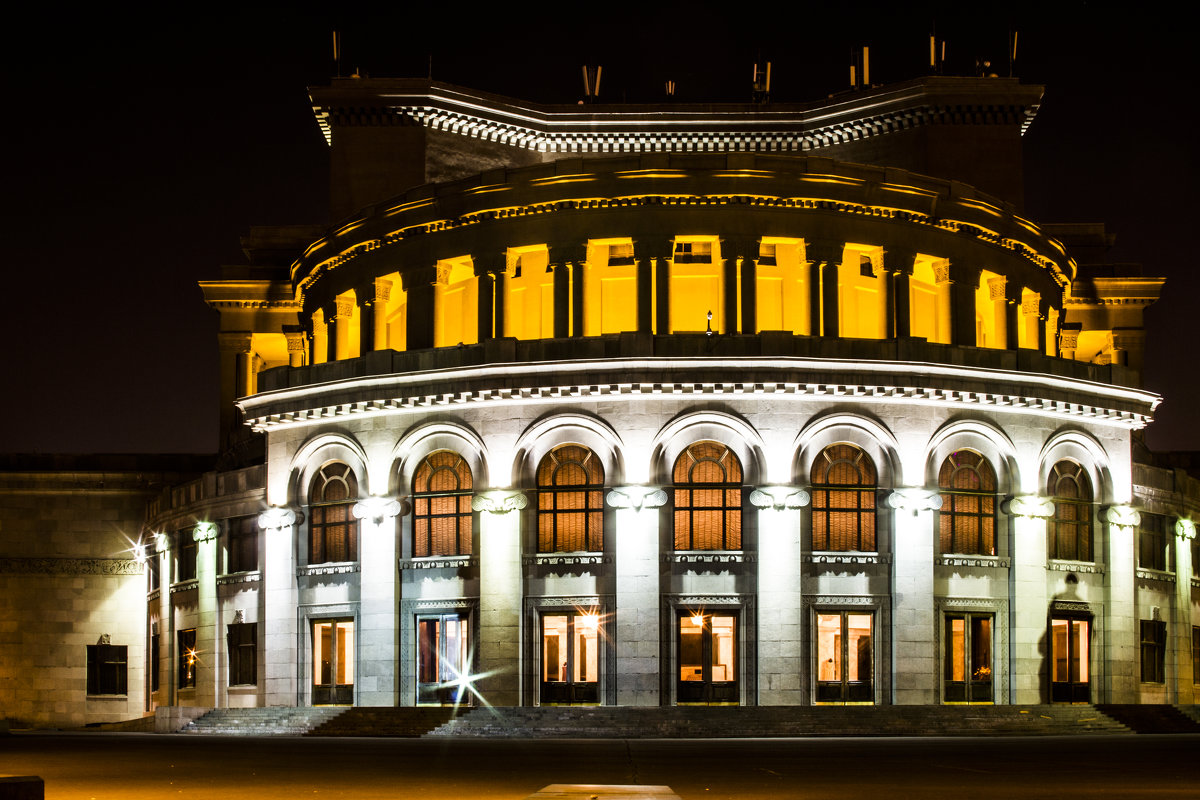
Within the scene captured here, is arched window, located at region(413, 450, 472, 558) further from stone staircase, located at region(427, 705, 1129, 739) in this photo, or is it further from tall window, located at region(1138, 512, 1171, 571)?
tall window, located at region(1138, 512, 1171, 571)

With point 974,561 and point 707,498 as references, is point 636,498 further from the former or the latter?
point 974,561

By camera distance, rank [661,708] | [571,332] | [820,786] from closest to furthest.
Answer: [820,786], [661,708], [571,332]

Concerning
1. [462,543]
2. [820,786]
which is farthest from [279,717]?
[820,786]

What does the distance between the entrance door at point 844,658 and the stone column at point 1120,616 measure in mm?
8132

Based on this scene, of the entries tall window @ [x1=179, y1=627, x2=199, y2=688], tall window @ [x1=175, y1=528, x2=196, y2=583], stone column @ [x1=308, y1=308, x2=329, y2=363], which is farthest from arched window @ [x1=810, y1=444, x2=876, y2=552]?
tall window @ [x1=175, y1=528, x2=196, y2=583]

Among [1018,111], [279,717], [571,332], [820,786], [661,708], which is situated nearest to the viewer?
[820,786]

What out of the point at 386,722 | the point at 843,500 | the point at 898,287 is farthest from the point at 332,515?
the point at 898,287

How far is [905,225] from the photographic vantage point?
5416 cm

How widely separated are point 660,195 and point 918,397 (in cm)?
1032

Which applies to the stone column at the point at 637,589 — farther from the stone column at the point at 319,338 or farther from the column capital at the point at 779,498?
the stone column at the point at 319,338

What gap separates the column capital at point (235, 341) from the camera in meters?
72.2

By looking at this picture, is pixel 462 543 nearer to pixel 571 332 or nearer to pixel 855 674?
pixel 571 332

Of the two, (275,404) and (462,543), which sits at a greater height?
(275,404)

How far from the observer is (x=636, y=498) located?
47.5 m
